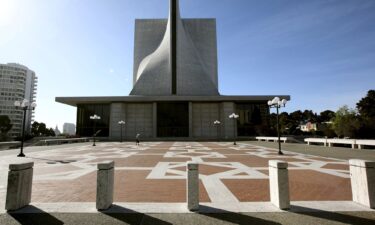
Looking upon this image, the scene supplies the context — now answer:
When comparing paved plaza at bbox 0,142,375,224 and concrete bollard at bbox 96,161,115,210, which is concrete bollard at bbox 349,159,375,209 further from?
concrete bollard at bbox 96,161,115,210

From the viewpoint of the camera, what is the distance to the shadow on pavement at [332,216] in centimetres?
431

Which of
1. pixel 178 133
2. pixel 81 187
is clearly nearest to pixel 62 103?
pixel 178 133

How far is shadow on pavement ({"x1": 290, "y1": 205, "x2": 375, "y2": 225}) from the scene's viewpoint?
4.31m

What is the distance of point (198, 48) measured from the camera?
74.8 meters

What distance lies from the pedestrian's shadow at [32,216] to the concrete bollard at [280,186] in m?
4.51

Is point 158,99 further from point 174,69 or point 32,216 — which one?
point 32,216

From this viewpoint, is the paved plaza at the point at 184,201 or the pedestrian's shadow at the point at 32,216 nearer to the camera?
the pedestrian's shadow at the point at 32,216

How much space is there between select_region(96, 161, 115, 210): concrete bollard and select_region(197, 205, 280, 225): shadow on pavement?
6.81 feet

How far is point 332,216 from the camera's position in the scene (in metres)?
4.58

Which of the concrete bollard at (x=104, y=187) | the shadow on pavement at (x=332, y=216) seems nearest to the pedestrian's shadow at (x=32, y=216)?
the concrete bollard at (x=104, y=187)

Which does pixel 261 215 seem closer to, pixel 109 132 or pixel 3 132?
pixel 109 132

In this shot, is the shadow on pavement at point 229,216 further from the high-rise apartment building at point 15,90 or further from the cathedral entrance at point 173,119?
the high-rise apartment building at point 15,90

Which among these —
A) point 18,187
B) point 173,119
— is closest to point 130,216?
point 18,187

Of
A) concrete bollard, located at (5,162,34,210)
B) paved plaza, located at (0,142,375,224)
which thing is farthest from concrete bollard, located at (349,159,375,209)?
concrete bollard, located at (5,162,34,210)
